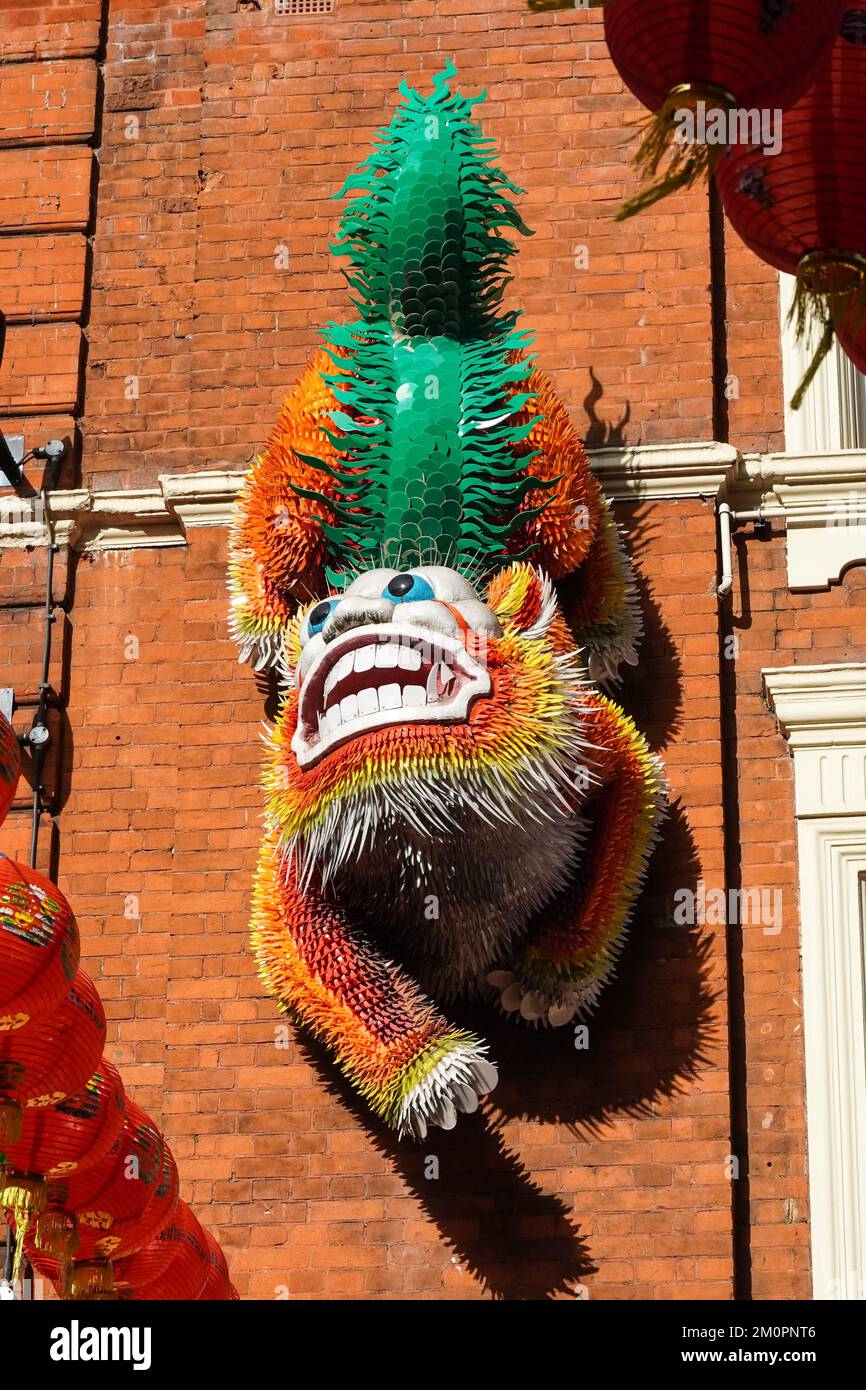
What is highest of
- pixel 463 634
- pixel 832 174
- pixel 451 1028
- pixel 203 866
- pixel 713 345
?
pixel 713 345

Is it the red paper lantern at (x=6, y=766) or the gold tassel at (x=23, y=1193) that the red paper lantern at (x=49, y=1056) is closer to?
the gold tassel at (x=23, y=1193)

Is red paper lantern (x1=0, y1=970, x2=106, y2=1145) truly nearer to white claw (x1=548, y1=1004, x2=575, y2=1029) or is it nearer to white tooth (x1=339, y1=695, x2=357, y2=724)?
white tooth (x1=339, y1=695, x2=357, y2=724)

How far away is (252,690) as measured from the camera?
9500 millimetres

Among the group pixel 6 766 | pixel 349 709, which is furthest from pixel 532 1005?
pixel 6 766

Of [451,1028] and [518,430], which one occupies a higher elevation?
[518,430]

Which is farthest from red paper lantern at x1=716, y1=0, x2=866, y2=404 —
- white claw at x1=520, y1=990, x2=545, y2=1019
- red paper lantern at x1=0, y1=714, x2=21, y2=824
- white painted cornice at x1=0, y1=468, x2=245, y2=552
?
white painted cornice at x1=0, y1=468, x2=245, y2=552

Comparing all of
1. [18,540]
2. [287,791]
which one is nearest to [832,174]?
[287,791]

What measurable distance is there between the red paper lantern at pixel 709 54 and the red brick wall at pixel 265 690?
403 centimetres

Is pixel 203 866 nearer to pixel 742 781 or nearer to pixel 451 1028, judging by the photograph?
pixel 451 1028

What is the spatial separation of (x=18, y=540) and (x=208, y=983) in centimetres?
198

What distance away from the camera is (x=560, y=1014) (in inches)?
343

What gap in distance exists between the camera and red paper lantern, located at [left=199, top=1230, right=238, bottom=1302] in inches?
309

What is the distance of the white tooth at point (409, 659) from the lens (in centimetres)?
810

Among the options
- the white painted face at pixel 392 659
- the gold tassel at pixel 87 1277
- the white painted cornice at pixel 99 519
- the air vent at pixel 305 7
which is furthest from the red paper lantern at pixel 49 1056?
the air vent at pixel 305 7
